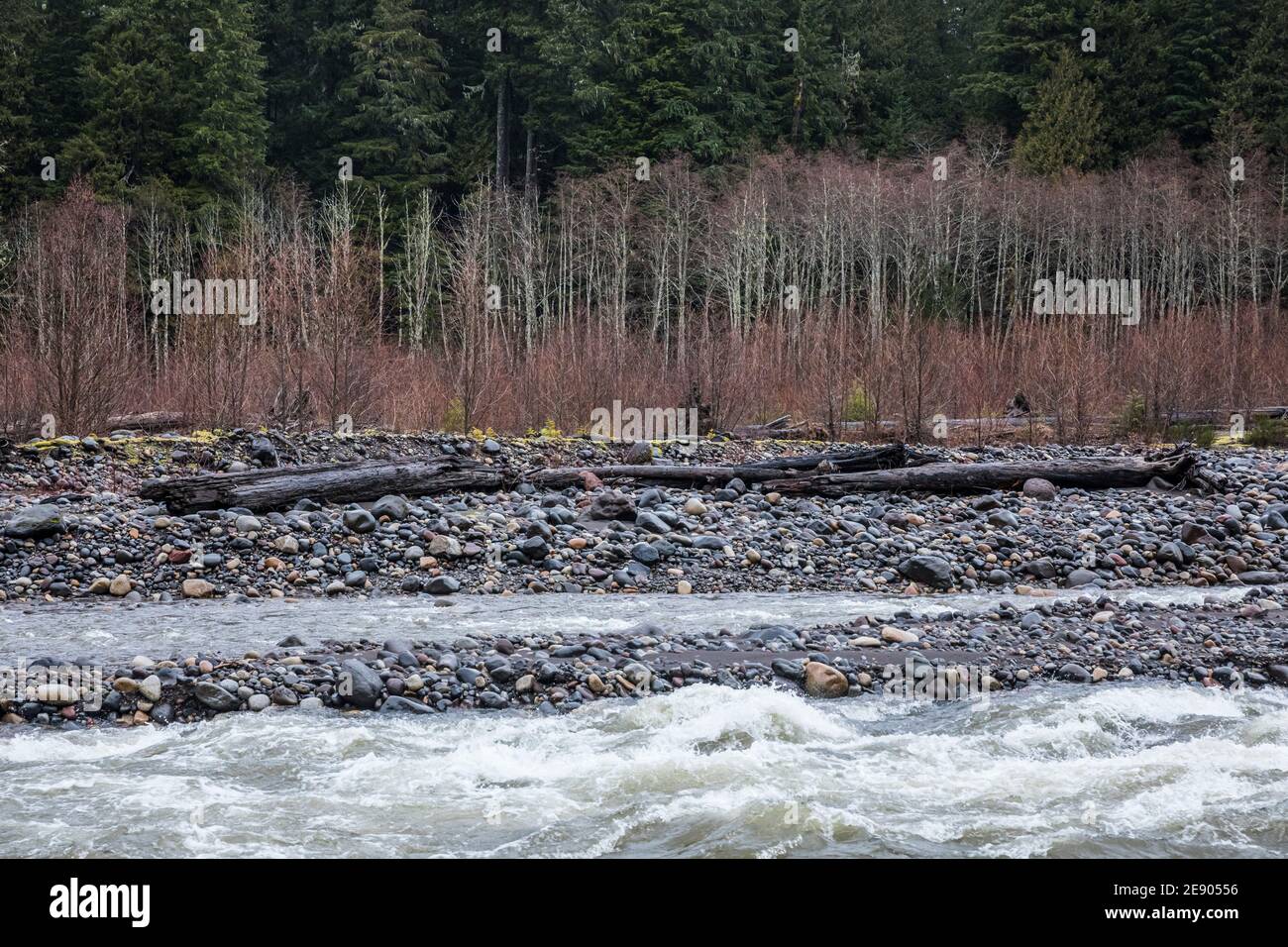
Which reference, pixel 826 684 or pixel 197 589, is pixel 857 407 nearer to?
pixel 197 589

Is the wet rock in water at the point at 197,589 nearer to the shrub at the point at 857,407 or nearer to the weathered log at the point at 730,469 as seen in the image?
the weathered log at the point at 730,469

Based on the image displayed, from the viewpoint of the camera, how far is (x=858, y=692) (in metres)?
7.27

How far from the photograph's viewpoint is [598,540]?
11156 millimetres

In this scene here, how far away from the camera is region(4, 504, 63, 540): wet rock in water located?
401 inches

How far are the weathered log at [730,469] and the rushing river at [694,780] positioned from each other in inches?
248

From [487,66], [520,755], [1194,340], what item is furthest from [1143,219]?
[520,755]

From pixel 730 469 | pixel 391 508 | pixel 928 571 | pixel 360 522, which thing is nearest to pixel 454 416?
pixel 730 469

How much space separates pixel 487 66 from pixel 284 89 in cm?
696

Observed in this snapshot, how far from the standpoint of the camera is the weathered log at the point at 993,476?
13164mm

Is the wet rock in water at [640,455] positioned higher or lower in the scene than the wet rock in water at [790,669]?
higher

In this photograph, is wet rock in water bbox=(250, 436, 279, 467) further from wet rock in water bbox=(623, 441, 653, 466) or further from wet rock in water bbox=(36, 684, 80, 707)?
wet rock in water bbox=(36, 684, 80, 707)

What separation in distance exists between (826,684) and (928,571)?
12.1 feet

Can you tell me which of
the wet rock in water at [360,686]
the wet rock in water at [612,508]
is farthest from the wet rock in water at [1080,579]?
the wet rock in water at [360,686]
